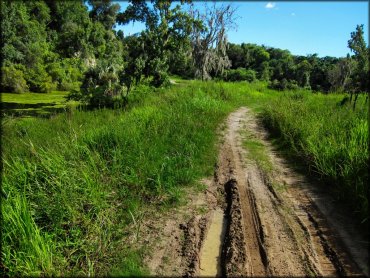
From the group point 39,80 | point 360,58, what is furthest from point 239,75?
point 360,58

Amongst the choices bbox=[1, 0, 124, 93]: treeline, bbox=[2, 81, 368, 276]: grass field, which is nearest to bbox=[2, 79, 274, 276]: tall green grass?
bbox=[2, 81, 368, 276]: grass field

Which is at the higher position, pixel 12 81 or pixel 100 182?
pixel 12 81

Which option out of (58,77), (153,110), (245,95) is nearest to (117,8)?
(58,77)

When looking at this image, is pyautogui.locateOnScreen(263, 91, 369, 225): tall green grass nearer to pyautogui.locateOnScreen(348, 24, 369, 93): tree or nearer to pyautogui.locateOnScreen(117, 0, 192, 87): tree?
pyautogui.locateOnScreen(348, 24, 369, 93): tree

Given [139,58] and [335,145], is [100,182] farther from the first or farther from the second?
[139,58]

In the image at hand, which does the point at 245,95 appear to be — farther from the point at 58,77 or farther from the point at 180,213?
the point at 58,77

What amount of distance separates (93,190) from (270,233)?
2392 millimetres

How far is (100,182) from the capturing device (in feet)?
15.4

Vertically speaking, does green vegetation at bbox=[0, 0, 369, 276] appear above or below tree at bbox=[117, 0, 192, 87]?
below

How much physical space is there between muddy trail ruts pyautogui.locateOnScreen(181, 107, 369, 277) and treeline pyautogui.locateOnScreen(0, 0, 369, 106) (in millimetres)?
4815

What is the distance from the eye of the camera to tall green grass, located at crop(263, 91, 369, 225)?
425 centimetres

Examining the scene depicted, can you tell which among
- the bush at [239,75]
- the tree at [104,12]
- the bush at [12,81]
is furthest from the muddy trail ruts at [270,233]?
the tree at [104,12]

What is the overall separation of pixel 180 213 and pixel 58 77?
28.9 meters

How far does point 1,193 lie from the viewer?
13.7 ft
